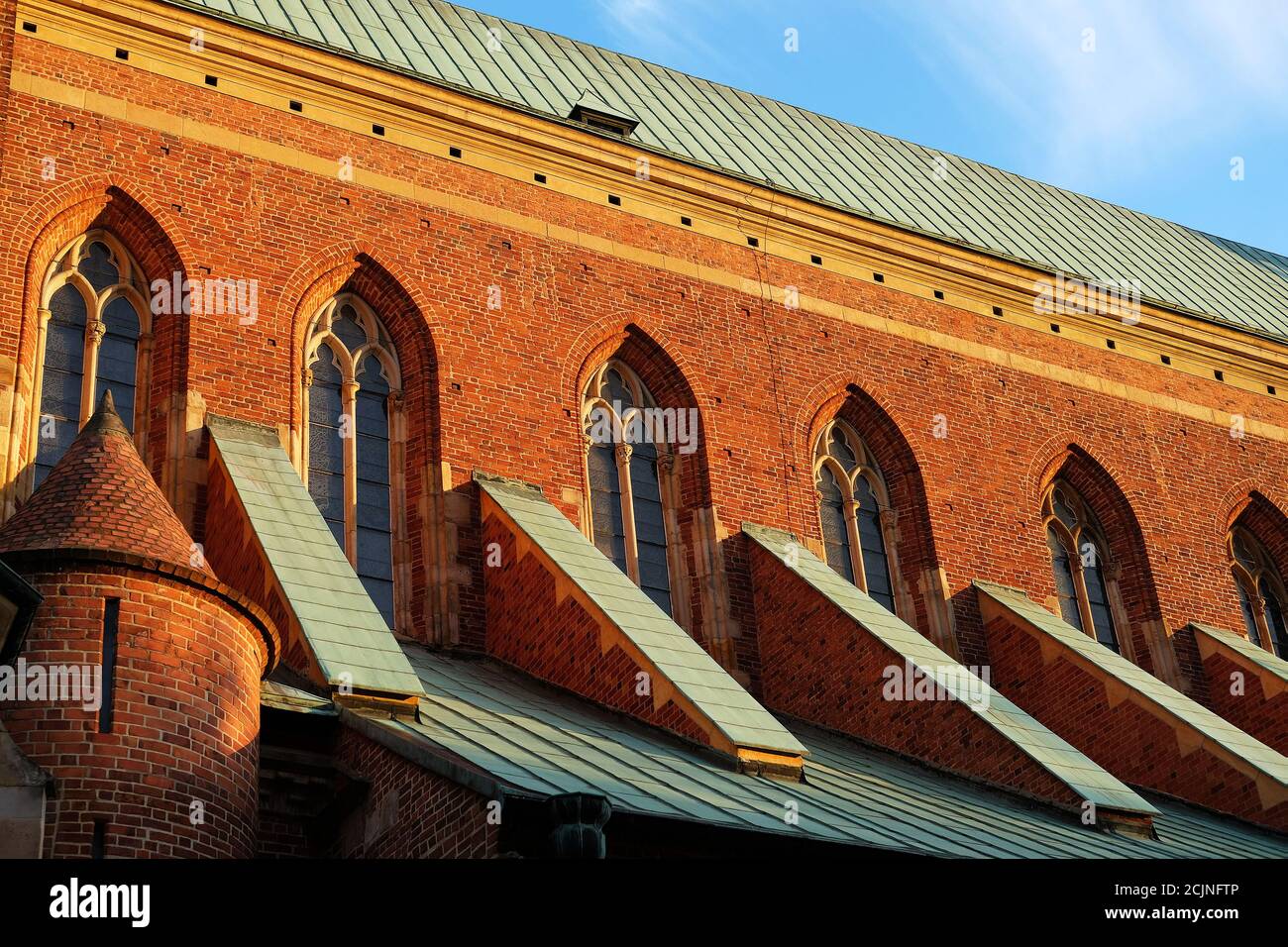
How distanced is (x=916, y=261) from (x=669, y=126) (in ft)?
11.2

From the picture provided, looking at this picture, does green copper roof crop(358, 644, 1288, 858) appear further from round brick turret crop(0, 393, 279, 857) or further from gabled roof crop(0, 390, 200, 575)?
gabled roof crop(0, 390, 200, 575)

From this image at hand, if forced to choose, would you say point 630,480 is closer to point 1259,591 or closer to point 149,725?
point 149,725

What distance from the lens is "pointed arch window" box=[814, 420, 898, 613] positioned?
20.5 metres

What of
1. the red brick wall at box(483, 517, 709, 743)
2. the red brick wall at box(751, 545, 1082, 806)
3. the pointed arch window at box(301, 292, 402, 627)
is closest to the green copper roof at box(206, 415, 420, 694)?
the pointed arch window at box(301, 292, 402, 627)

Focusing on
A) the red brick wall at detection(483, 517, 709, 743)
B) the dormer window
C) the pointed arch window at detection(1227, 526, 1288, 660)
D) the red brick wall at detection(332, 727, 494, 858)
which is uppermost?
the dormer window

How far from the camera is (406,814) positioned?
37.6 feet

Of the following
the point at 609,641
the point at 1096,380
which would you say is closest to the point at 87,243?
the point at 609,641

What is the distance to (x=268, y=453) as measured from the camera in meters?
16.3

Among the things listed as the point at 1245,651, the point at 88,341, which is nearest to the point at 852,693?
the point at 1245,651

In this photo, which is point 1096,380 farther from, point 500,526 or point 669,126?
point 500,526

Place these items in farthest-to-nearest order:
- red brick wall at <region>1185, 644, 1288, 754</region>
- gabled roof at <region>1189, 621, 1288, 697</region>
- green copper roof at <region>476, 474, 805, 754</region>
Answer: gabled roof at <region>1189, 621, 1288, 697</region>, red brick wall at <region>1185, 644, 1288, 754</region>, green copper roof at <region>476, 474, 805, 754</region>

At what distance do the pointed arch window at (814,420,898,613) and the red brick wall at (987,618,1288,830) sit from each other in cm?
138

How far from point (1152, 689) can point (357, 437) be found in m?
8.10

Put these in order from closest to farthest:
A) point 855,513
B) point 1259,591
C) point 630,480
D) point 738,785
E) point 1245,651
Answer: point 738,785, point 630,480, point 855,513, point 1245,651, point 1259,591
